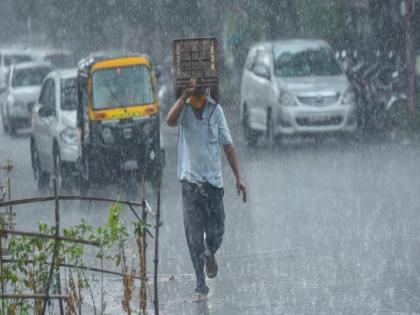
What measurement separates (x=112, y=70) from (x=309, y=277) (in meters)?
8.06

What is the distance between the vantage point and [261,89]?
2323cm

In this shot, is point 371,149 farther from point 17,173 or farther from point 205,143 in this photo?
point 205,143

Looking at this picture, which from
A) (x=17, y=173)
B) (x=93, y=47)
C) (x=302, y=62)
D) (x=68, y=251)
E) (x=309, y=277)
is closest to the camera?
(x=68, y=251)

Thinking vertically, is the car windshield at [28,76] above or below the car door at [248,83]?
below

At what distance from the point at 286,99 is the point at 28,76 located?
446 inches

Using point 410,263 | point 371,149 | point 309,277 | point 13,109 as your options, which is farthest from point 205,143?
point 13,109

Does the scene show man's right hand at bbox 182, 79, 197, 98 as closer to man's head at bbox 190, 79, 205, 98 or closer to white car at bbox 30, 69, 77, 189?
man's head at bbox 190, 79, 205, 98

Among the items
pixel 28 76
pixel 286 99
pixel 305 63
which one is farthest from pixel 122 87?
pixel 28 76

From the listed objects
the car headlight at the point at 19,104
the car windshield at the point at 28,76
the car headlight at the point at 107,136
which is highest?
the car headlight at the point at 107,136

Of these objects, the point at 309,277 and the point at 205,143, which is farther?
the point at 309,277

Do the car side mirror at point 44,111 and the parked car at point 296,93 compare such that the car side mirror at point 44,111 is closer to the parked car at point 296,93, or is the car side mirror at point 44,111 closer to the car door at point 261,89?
the parked car at point 296,93

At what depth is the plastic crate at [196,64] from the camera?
32.0ft

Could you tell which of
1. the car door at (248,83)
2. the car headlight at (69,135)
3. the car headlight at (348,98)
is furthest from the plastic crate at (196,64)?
the car door at (248,83)

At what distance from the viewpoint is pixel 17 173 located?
70.1 ft
